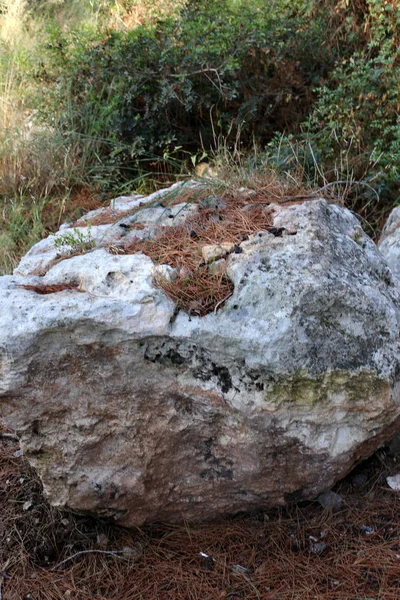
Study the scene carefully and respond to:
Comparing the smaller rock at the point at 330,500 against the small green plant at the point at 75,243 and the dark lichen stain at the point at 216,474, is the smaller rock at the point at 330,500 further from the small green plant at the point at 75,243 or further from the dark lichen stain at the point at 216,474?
the small green plant at the point at 75,243

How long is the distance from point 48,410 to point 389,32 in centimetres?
372

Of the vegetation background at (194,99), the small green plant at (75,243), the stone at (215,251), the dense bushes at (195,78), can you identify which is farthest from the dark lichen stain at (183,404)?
the dense bushes at (195,78)

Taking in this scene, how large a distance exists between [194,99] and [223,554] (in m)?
3.40

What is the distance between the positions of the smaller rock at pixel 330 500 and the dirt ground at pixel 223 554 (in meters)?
0.02

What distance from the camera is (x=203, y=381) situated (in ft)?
7.25

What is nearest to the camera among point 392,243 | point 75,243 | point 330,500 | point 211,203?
point 330,500

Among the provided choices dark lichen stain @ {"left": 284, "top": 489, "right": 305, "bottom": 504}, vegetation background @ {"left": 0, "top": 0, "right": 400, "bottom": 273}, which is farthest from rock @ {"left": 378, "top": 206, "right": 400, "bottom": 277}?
dark lichen stain @ {"left": 284, "top": 489, "right": 305, "bottom": 504}

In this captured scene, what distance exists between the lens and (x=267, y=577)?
2.28m

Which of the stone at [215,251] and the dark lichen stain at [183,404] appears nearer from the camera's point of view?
the dark lichen stain at [183,404]

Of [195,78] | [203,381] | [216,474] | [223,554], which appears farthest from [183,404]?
[195,78]

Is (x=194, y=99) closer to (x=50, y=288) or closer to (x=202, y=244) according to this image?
(x=202, y=244)

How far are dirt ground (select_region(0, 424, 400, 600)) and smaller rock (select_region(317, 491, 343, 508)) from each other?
2cm

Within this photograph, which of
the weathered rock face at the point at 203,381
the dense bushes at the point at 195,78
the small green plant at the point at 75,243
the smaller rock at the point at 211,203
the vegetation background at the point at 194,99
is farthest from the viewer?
the dense bushes at the point at 195,78

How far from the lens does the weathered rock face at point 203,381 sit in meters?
2.17
